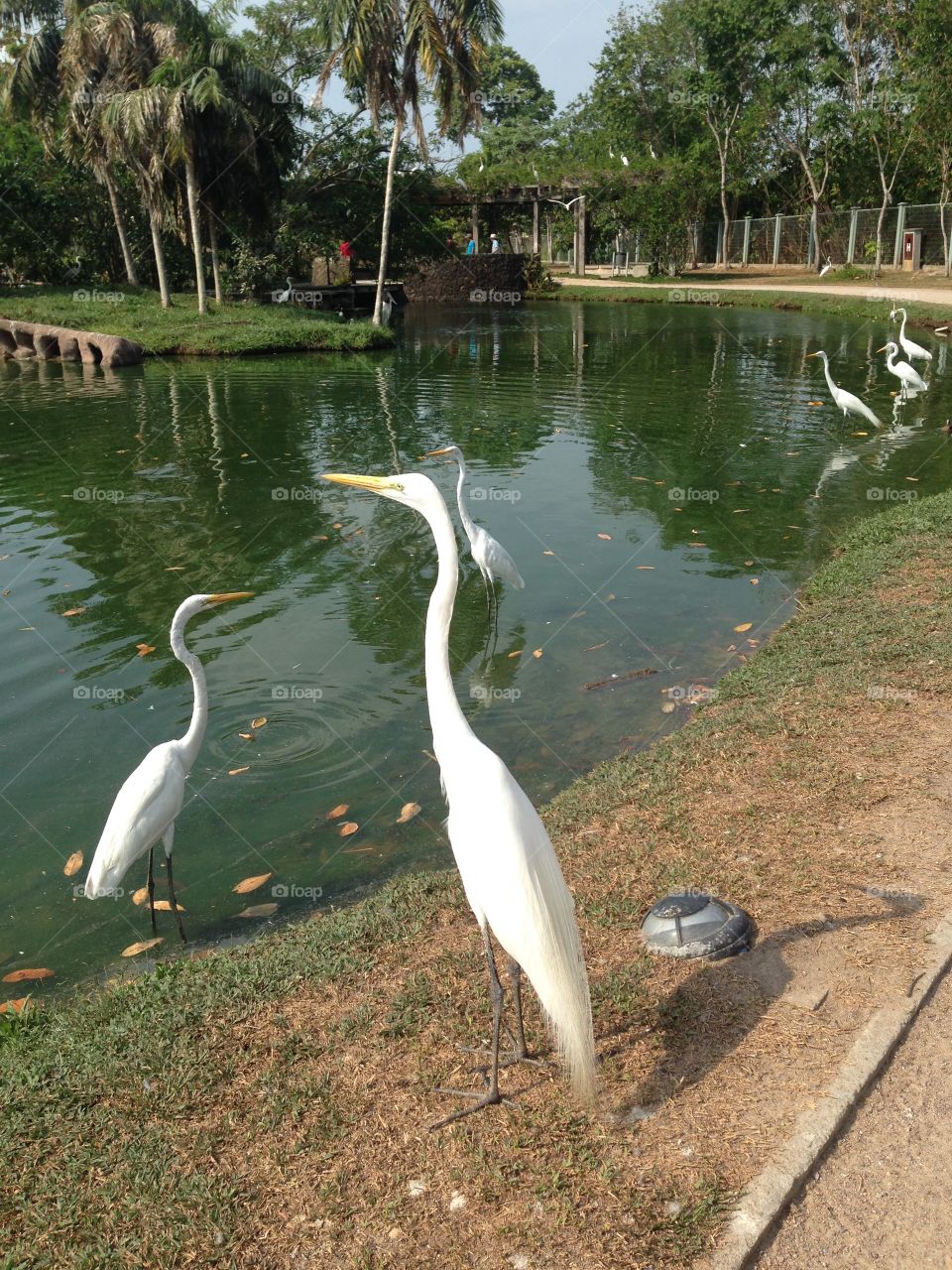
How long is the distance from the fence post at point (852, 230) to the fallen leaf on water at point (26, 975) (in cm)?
3987

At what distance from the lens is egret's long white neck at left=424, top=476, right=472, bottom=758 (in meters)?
2.78

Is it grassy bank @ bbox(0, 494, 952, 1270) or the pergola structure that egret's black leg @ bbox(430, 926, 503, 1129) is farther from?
the pergola structure

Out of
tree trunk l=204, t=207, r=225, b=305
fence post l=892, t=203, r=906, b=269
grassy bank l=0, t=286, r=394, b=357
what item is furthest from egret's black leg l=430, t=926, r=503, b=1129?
fence post l=892, t=203, r=906, b=269

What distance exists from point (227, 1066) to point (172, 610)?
17.7 ft

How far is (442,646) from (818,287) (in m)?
35.3

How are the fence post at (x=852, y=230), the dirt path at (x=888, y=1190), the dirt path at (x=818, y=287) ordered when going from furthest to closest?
the fence post at (x=852, y=230) < the dirt path at (x=818, y=287) < the dirt path at (x=888, y=1190)

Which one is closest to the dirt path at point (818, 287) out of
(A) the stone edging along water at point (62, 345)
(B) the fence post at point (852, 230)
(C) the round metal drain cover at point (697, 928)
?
(B) the fence post at point (852, 230)

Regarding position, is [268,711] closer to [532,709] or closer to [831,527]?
[532,709]

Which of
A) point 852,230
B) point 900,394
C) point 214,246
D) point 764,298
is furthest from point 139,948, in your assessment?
point 852,230

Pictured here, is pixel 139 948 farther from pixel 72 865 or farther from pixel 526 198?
pixel 526 198

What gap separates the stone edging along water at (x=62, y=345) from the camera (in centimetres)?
2081

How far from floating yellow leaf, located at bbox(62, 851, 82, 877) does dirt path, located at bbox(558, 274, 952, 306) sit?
26.7 metres

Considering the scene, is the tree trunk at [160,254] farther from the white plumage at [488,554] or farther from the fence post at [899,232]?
the fence post at [899,232]

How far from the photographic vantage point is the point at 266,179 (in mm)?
28484
